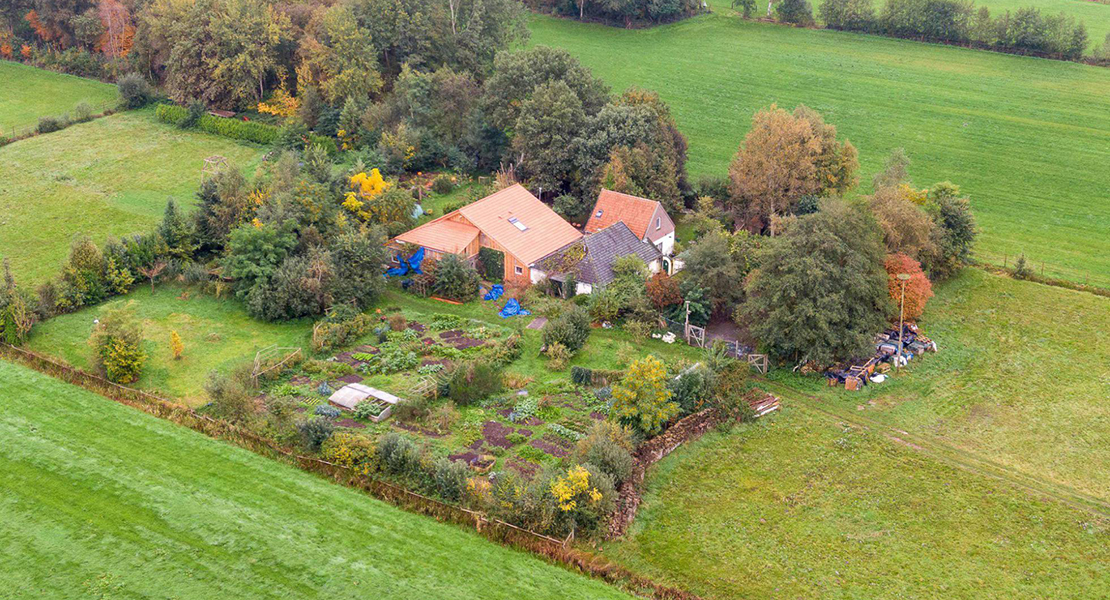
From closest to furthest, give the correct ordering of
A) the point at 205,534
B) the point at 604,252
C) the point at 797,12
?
the point at 205,534, the point at 604,252, the point at 797,12

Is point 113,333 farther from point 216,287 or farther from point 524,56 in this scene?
point 524,56

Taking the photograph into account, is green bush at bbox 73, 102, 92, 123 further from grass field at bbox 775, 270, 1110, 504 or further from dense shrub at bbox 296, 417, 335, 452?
grass field at bbox 775, 270, 1110, 504

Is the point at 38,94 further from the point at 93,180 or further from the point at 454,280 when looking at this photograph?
the point at 454,280

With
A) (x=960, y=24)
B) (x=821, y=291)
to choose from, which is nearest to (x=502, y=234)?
(x=821, y=291)

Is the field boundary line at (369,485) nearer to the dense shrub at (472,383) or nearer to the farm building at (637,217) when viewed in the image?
the dense shrub at (472,383)

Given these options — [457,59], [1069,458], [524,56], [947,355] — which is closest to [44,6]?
[457,59]

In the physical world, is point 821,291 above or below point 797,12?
below

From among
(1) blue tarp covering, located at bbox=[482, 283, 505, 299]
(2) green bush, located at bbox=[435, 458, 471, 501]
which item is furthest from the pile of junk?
(2) green bush, located at bbox=[435, 458, 471, 501]

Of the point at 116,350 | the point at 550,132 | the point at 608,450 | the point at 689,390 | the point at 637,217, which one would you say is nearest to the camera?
the point at 608,450
